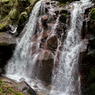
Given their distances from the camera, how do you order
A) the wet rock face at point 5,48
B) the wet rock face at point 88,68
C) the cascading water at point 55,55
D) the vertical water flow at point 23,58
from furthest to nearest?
the wet rock face at point 5,48
the vertical water flow at point 23,58
the cascading water at point 55,55
the wet rock face at point 88,68

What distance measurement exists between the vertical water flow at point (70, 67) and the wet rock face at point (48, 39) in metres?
0.49

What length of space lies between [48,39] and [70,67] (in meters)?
2.84

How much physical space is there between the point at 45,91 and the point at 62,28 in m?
5.32

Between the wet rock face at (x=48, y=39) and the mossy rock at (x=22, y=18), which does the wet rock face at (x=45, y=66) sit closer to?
the wet rock face at (x=48, y=39)

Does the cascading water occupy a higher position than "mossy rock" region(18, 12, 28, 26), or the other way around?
"mossy rock" region(18, 12, 28, 26)

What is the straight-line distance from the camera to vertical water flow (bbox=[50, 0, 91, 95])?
6.83 meters

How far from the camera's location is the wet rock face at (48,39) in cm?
780

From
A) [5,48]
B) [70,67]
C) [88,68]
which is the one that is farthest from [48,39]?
[5,48]

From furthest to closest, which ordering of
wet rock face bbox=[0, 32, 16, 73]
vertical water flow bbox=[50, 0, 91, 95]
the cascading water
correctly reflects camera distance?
wet rock face bbox=[0, 32, 16, 73] < the cascading water < vertical water flow bbox=[50, 0, 91, 95]

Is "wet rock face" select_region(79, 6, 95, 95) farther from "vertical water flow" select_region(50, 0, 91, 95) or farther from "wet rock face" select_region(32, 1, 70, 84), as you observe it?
"wet rock face" select_region(32, 1, 70, 84)

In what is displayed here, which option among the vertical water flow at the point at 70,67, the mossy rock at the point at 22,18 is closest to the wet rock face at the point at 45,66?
the vertical water flow at the point at 70,67

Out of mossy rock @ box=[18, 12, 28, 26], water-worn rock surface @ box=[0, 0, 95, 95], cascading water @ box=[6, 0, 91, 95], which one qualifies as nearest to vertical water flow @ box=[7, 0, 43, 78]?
cascading water @ box=[6, 0, 91, 95]

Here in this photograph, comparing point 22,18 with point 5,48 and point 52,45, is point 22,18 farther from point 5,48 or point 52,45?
point 52,45

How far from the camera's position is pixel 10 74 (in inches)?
368
